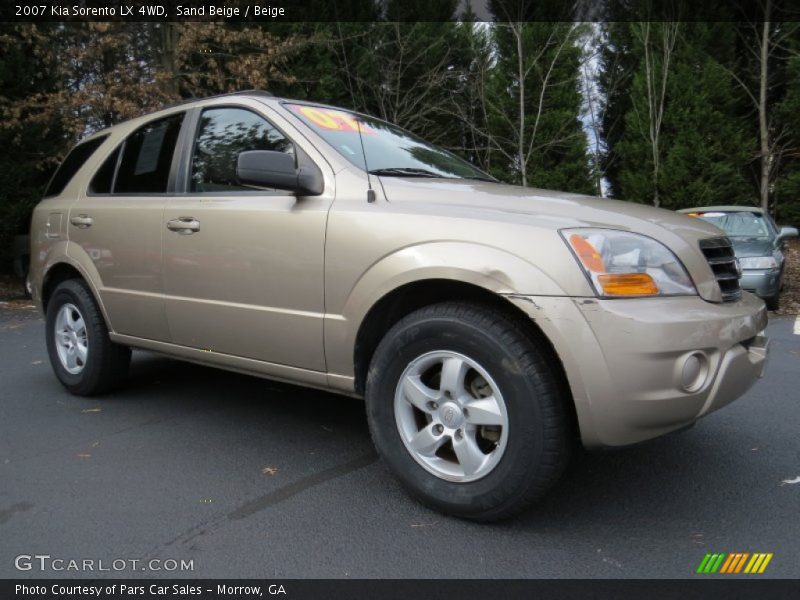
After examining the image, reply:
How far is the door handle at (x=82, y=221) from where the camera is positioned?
4039 mm

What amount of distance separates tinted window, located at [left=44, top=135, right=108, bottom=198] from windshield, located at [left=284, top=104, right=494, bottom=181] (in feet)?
6.16

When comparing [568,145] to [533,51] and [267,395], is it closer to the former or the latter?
[533,51]

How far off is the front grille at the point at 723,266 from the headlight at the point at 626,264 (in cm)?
28

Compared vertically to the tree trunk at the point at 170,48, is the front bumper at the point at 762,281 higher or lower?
lower

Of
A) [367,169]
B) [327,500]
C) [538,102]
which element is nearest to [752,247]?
[367,169]

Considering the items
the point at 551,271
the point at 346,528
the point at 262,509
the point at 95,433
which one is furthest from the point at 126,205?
the point at 551,271

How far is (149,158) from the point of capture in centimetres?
391

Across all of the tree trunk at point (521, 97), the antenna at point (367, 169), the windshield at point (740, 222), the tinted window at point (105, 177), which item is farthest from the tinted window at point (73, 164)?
the tree trunk at point (521, 97)

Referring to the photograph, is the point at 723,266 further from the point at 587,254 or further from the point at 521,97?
the point at 521,97

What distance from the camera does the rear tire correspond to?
161 inches

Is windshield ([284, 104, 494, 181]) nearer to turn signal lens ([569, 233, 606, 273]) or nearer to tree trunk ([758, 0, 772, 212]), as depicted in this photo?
turn signal lens ([569, 233, 606, 273])

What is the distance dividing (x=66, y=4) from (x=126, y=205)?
918 centimetres

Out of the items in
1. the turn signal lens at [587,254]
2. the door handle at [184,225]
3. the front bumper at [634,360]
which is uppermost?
the turn signal lens at [587,254]

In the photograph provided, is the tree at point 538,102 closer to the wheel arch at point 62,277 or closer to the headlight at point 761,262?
the headlight at point 761,262
